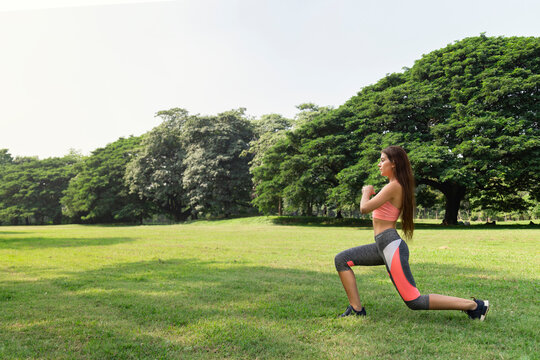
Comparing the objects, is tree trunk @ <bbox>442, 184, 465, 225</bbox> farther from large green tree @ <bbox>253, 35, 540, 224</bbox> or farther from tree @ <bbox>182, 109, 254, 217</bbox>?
tree @ <bbox>182, 109, 254, 217</bbox>

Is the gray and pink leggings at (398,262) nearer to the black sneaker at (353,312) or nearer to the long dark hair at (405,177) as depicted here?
the long dark hair at (405,177)

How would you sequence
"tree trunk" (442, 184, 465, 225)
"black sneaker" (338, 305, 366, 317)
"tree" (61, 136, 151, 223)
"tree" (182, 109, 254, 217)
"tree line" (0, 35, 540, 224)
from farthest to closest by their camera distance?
"tree" (61, 136, 151, 223), "tree" (182, 109, 254, 217), "tree trunk" (442, 184, 465, 225), "tree line" (0, 35, 540, 224), "black sneaker" (338, 305, 366, 317)

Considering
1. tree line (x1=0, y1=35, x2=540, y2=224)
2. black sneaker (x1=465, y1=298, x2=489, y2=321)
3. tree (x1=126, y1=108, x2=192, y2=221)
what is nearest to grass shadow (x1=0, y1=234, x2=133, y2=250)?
black sneaker (x1=465, y1=298, x2=489, y2=321)

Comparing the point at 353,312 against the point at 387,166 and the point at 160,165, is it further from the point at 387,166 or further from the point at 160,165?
the point at 160,165

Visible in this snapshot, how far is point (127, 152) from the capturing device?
54.4 m

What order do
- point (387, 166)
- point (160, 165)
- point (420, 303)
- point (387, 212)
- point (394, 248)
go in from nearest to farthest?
1. point (420, 303)
2. point (394, 248)
3. point (387, 212)
4. point (387, 166)
5. point (160, 165)

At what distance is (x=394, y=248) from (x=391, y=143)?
74.1 feet

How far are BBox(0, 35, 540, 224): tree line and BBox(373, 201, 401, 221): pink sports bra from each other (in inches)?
772

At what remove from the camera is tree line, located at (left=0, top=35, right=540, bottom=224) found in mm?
23188

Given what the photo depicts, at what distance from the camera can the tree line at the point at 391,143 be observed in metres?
23.2

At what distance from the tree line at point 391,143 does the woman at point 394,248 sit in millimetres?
19516

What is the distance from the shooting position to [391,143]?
25.1 metres

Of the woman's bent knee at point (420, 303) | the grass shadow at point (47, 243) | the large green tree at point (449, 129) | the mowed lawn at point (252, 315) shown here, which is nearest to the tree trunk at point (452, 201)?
the large green tree at point (449, 129)

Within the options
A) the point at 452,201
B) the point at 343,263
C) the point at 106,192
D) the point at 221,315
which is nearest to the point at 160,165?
the point at 106,192
